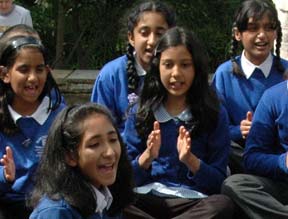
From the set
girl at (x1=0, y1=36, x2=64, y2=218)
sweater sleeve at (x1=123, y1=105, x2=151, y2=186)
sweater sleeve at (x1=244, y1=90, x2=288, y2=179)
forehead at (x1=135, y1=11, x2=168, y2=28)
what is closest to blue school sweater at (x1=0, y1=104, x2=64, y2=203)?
girl at (x1=0, y1=36, x2=64, y2=218)

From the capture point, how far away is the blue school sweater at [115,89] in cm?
347

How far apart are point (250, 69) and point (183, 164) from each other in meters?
0.80

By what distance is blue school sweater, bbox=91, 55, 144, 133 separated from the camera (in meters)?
3.47

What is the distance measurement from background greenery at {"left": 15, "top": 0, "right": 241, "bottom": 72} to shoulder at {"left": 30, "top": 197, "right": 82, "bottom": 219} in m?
3.93

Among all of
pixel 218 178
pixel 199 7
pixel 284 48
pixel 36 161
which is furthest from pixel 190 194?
pixel 199 7

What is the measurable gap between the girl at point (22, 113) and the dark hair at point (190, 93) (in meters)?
0.42

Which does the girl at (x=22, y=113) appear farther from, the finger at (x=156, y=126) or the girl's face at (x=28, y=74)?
the finger at (x=156, y=126)

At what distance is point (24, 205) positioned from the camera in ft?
9.99

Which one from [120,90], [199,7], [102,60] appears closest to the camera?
[120,90]

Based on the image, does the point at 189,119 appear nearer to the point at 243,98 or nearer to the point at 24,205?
the point at 243,98

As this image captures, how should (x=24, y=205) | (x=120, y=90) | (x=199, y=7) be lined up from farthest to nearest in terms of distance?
(x=199, y=7)
(x=120, y=90)
(x=24, y=205)

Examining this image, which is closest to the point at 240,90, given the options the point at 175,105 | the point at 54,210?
the point at 175,105

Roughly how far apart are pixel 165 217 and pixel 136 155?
0.33m

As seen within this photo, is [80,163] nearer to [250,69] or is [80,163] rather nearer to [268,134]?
[268,134]
